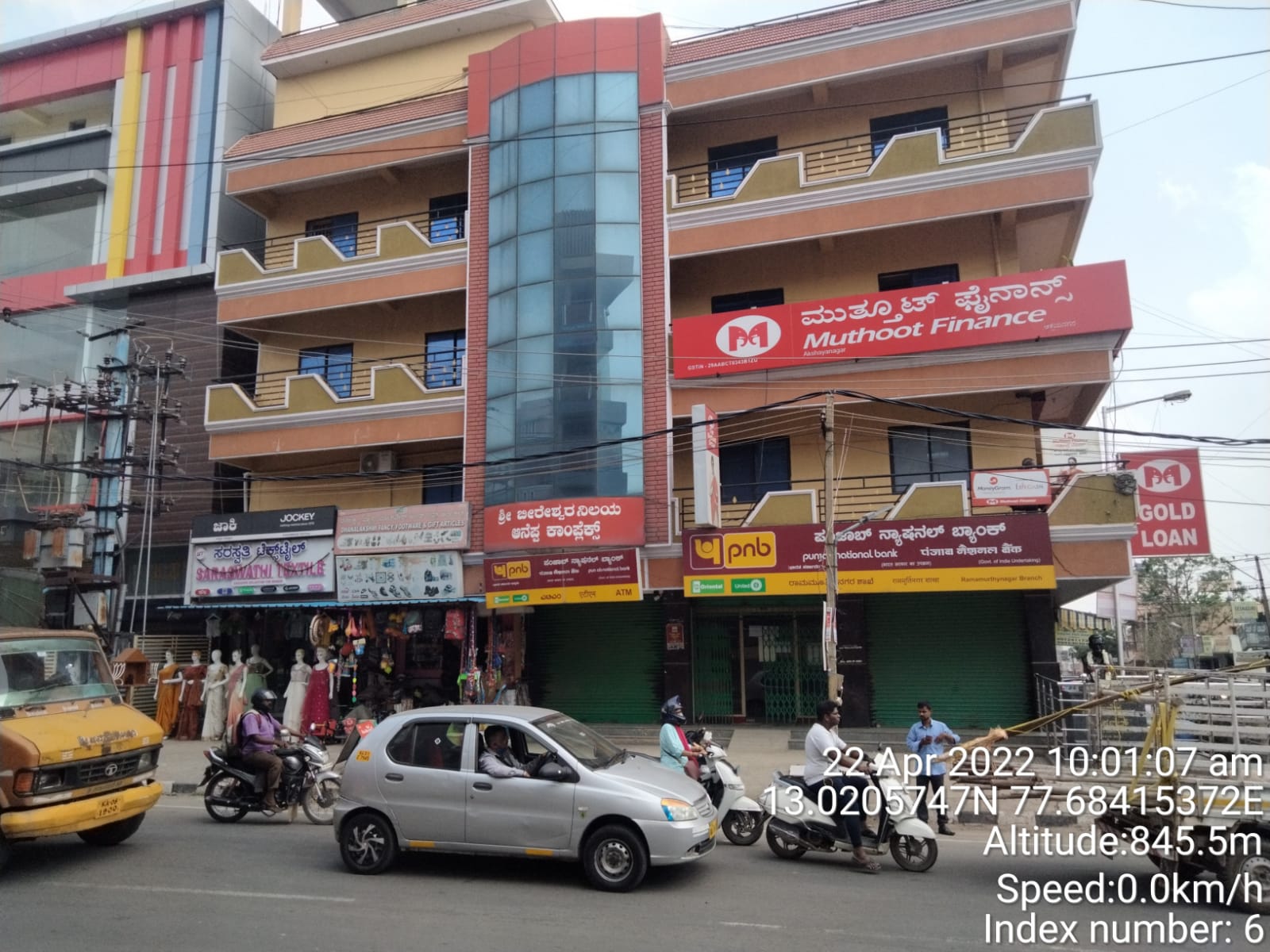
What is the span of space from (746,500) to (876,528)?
3764 millimetres

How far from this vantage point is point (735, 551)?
1669cm

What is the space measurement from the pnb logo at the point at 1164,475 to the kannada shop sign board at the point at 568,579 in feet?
34.7

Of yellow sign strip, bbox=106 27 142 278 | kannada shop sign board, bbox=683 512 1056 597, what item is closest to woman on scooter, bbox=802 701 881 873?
kannada shop sign board, bbox=683 512 1056 597

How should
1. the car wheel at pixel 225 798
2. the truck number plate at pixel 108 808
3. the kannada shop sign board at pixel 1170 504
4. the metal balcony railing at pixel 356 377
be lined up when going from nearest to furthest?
the truck number plate at pixel 108 808 < the car wheel at pixel 225 798 < the kannada shop sign board at pixel 1170 504 < the metal balcony railing at pixel 356 377

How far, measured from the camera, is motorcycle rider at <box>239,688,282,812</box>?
10867mm

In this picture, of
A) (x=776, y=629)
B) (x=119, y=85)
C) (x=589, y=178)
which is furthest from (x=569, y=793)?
(x=119, y=85)

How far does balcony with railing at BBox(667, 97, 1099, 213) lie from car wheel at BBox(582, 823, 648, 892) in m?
13.6

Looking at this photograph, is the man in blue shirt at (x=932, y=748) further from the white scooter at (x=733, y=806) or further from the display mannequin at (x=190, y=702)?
the display mannequin at (x=190, y=702)

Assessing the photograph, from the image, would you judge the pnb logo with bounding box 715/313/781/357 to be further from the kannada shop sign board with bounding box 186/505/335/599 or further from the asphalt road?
the asphalt road

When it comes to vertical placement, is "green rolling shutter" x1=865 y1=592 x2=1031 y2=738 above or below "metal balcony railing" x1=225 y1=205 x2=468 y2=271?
below

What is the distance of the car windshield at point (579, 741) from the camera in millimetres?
8141

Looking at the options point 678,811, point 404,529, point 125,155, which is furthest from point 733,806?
point 125,155

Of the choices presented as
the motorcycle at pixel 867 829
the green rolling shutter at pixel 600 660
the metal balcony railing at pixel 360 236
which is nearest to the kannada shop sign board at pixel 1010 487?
the green rolling shutter at pixel 600 660

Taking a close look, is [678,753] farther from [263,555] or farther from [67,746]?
[263,555]
